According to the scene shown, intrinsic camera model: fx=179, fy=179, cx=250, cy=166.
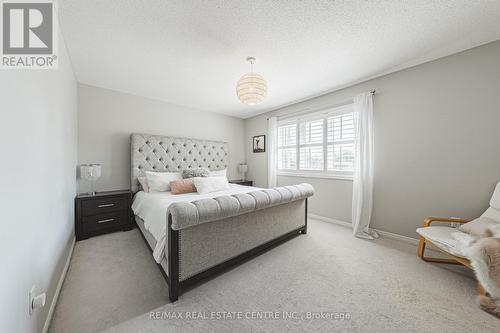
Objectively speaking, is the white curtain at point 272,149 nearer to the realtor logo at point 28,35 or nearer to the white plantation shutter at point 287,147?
the white plantation shutter at point 287,147

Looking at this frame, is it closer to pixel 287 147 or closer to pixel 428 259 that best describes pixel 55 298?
pixel 428 259

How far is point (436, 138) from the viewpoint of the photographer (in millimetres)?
2326

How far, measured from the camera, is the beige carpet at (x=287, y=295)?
128cm

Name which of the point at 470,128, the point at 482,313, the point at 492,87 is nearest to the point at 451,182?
the point at 470,128

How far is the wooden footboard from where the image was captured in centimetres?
149

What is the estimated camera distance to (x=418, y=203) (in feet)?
8.13

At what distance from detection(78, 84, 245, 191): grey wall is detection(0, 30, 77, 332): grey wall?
1.60m

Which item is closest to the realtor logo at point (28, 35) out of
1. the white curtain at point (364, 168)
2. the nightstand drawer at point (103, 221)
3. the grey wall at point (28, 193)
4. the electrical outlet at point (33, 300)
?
the grey wall at point (28, 193)

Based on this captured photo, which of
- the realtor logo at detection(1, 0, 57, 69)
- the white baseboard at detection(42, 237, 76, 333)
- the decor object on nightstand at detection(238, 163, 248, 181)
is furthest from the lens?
the decor object on nightstand at detection(238, 163, 248, 181)

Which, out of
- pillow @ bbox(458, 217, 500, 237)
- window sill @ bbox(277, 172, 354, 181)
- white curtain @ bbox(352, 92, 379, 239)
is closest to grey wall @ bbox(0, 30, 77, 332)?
pillow @ bbox(458, 217, 500, 237)

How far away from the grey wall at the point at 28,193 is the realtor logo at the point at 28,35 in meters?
0.07

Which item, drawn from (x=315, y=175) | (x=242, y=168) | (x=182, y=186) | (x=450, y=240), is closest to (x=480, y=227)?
(x=450, y=240)

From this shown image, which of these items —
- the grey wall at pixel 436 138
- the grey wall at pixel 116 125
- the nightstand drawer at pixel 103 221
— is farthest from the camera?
the grey wall at pixel 116 125

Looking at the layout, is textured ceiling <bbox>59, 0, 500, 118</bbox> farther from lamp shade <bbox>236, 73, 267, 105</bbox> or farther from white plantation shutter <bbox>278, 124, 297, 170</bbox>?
white plantation shutter <bbox>278, 124, 297, 170</bbox>
